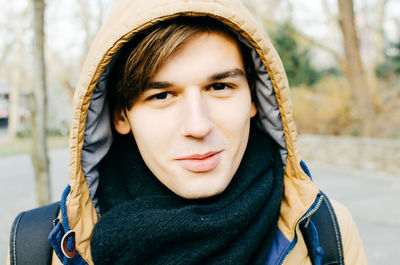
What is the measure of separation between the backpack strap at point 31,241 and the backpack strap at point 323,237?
1145 millimetres

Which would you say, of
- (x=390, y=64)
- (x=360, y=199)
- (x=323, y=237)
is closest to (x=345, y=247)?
(x=323, y=237)

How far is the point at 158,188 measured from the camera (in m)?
1.54

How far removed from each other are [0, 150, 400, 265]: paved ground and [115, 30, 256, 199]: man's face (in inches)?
132

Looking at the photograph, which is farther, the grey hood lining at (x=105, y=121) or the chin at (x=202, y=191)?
the grey hood lining at (x=105, y=121)

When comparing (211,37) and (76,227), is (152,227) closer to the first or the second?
(76,227)

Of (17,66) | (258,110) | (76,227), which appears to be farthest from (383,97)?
(17,66)

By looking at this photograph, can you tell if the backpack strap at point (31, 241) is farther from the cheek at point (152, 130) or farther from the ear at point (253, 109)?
the ear at point (253, 109)

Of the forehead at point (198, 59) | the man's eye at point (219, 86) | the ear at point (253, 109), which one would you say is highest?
the forehead at point (198, 59)

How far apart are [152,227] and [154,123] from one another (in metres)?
0.43

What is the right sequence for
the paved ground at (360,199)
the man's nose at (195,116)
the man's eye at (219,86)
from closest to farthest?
the man's nose at (195,116)
the man's eye at (219,86)
the paved ground at (360,199)

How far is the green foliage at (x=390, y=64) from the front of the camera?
12323 mm

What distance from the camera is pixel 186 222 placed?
132 cm

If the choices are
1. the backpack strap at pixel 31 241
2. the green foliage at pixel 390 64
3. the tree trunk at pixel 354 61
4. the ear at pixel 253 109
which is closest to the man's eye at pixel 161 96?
the ear at pixel 253 109

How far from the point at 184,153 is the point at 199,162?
7 cm
